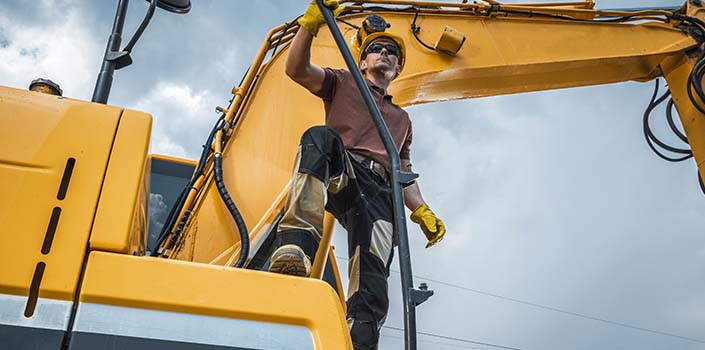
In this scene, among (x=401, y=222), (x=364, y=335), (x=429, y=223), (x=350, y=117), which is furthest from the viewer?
(x=429, y=223)

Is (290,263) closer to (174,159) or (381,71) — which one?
(381,71)

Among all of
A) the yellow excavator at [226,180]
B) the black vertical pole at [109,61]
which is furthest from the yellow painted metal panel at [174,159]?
the black vertical pole at [109,61]

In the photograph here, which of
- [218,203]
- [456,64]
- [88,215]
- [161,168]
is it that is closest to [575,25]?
[456,64]

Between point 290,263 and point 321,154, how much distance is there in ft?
1.77

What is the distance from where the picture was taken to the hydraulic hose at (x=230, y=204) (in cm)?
222

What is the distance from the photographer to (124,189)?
1435mm

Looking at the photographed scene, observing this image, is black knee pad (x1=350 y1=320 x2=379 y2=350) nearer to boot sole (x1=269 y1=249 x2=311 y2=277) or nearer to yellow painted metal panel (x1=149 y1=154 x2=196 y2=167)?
boot sole (x1=269 y1=249 x2=311 y2=277)

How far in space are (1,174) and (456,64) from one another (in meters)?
2.52

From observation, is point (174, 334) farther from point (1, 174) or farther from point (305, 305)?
point (1, 174)

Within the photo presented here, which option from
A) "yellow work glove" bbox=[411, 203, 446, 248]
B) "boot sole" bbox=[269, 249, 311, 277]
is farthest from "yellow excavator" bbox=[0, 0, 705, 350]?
"yellow work glove" bbox=[411, 203, 446, 248]

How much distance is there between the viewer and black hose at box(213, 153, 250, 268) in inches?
86.9

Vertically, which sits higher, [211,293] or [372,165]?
[372,165]

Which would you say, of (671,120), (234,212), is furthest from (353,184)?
(671,120)

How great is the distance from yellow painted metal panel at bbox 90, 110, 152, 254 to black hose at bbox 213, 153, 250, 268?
2.06ft
